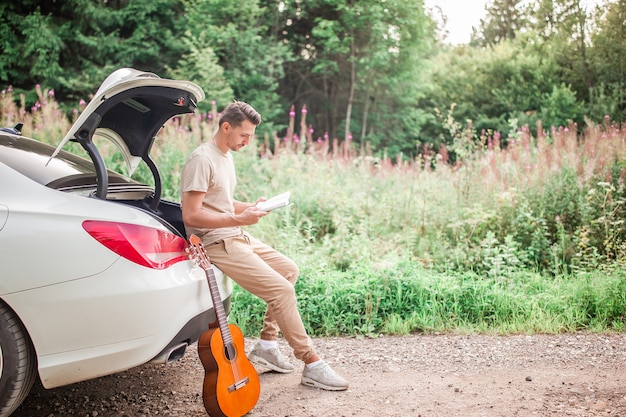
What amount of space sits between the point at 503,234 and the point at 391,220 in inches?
54.6

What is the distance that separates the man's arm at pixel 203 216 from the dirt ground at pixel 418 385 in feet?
3.74

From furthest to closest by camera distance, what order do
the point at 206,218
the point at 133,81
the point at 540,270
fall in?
the point at 540,270 < the point at 206,218 < the point at 133,81

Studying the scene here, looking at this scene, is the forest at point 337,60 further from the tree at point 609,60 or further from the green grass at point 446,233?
the green grass at point 446,233

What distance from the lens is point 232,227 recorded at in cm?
381

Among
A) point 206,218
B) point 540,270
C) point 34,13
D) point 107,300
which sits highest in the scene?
point 34,13

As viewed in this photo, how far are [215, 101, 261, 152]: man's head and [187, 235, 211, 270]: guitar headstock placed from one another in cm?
66

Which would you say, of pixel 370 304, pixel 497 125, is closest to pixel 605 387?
pixel 370 304

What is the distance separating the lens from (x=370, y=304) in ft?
17.7

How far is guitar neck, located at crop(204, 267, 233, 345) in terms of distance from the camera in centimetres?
344

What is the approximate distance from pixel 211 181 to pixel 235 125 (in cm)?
40

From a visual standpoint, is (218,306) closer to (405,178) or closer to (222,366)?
(222,366)

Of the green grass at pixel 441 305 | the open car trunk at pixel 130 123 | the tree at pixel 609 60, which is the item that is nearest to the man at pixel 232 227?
the open car trunk at pixel 130 123

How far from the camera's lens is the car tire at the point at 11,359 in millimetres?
2951

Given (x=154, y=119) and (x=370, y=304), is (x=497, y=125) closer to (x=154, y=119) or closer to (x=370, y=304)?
(x=370, y=304)
